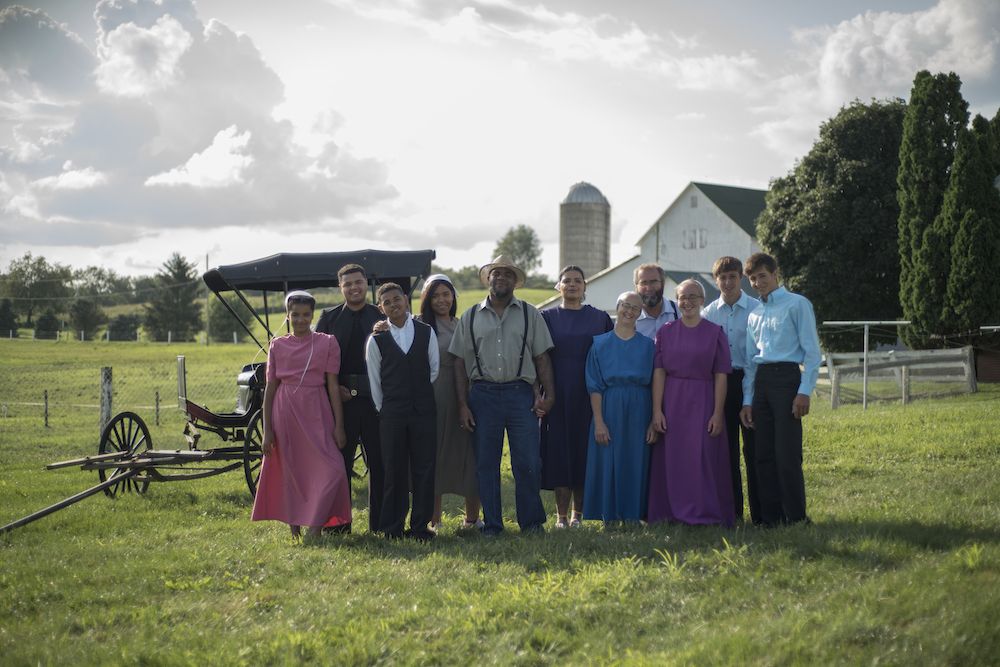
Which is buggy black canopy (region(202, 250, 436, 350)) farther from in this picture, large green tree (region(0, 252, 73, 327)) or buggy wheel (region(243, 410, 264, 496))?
large green tree (region(0, 252, 73, 327))

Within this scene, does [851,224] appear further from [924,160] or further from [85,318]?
[85,318]

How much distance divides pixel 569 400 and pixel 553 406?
0.14 meters

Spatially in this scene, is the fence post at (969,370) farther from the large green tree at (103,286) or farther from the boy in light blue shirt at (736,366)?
the large green tree at (103,286)

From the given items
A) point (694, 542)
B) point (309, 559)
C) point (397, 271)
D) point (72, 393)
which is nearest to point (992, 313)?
point (397, 271)

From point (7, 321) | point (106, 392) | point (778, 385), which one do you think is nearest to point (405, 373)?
point (778, 385)

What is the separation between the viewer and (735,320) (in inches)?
280

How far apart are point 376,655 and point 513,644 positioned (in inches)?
28.5

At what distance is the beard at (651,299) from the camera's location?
7.15 metres

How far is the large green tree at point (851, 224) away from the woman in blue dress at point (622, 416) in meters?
21.9

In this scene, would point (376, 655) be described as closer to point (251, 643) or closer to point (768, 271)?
point (251, 643)

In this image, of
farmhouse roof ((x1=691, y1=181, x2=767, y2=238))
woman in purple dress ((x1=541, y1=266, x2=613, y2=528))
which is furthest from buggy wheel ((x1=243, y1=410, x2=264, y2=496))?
farmhouse roof ((x1=691, y1=181, x2=767, y2=238))

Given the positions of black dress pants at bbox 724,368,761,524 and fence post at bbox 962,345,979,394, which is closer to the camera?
black dress pants at bbox 724,368,761,524

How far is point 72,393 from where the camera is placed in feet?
92.6

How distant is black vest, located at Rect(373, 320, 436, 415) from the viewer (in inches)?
271
